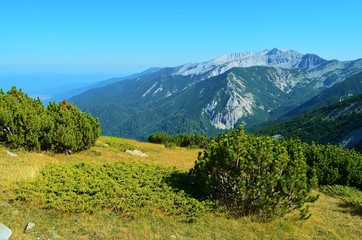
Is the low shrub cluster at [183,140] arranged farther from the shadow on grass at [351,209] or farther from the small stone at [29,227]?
the small stone at [29,227]

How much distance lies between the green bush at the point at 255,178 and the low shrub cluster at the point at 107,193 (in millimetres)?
1426

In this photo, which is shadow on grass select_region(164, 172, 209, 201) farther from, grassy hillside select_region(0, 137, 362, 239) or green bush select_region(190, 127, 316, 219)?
grassy hillside select_region(0, 137, 362, 239)

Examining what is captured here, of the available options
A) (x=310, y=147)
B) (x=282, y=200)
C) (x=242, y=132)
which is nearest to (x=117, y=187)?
(x=242, y=132)

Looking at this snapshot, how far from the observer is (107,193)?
43.4 feet

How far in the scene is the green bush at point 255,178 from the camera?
13.1m

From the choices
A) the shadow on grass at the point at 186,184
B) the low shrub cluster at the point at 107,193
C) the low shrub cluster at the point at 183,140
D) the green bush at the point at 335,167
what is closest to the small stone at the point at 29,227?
the low shrub cluster at the point at 107,193

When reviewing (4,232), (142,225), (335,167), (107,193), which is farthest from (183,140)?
(4,232)

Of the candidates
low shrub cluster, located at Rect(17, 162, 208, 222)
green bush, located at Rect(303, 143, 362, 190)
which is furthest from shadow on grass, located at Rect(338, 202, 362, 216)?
low shrub cluster, located at Rect(17, 162, 208, 222)

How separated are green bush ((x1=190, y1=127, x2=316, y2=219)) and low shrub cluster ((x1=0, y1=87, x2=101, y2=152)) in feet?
40.4

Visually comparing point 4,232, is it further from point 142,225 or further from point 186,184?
point 186,184

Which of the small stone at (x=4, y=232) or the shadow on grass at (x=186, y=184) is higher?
the small stone at (x=4, y=232)

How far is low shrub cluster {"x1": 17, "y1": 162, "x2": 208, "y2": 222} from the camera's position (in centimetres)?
1224

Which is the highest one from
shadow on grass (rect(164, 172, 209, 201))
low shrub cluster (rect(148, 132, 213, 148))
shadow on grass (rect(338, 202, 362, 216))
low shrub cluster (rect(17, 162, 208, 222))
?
low shrub cluster (rect(17, 162, 208, 222))

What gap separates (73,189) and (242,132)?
24.7 feet
